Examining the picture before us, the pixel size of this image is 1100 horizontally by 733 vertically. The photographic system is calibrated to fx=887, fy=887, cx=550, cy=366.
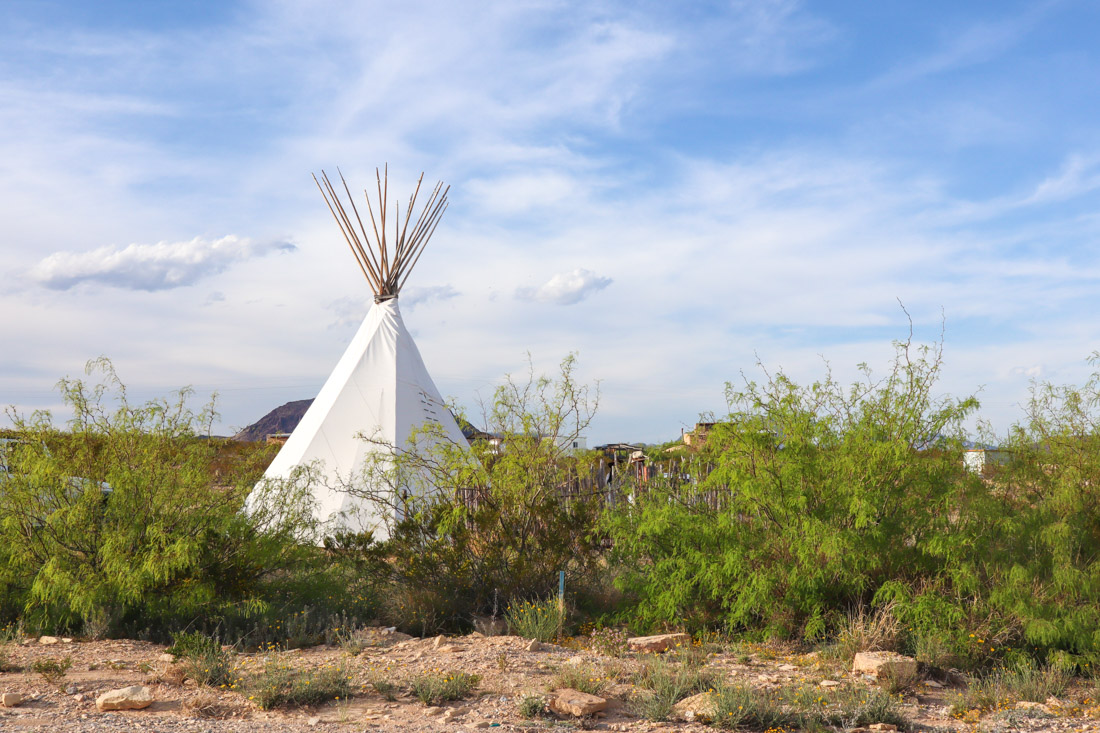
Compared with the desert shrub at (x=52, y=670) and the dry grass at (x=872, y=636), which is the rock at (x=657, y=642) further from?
the desert shrub at (x=52, y=670)

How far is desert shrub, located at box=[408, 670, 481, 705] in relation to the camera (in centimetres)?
461

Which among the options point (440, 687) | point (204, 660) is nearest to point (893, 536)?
point (440, 687)

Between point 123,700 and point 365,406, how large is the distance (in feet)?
19.2

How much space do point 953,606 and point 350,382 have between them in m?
6.95

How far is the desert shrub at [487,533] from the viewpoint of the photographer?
6.70 metres

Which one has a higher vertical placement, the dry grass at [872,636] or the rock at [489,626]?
the dry grass at [872,636]

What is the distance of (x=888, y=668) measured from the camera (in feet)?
16.8

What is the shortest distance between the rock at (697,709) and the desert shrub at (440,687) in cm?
110

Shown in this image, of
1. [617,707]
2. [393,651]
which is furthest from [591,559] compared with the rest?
[617,707]

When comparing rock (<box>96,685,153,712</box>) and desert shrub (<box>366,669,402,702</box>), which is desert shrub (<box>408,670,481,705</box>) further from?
rock (<box>96,685,153,712</box>)

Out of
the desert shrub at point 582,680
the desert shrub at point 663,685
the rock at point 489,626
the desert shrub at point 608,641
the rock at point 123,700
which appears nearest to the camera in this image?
the desert shrub at point 663,685

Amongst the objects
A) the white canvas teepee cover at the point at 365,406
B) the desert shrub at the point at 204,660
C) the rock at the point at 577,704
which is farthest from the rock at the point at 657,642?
the white canvas teepee cover at the point at 365,406

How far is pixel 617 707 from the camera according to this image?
4582 millimetres

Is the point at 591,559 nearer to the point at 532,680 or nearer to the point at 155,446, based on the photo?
the point at 532,680
